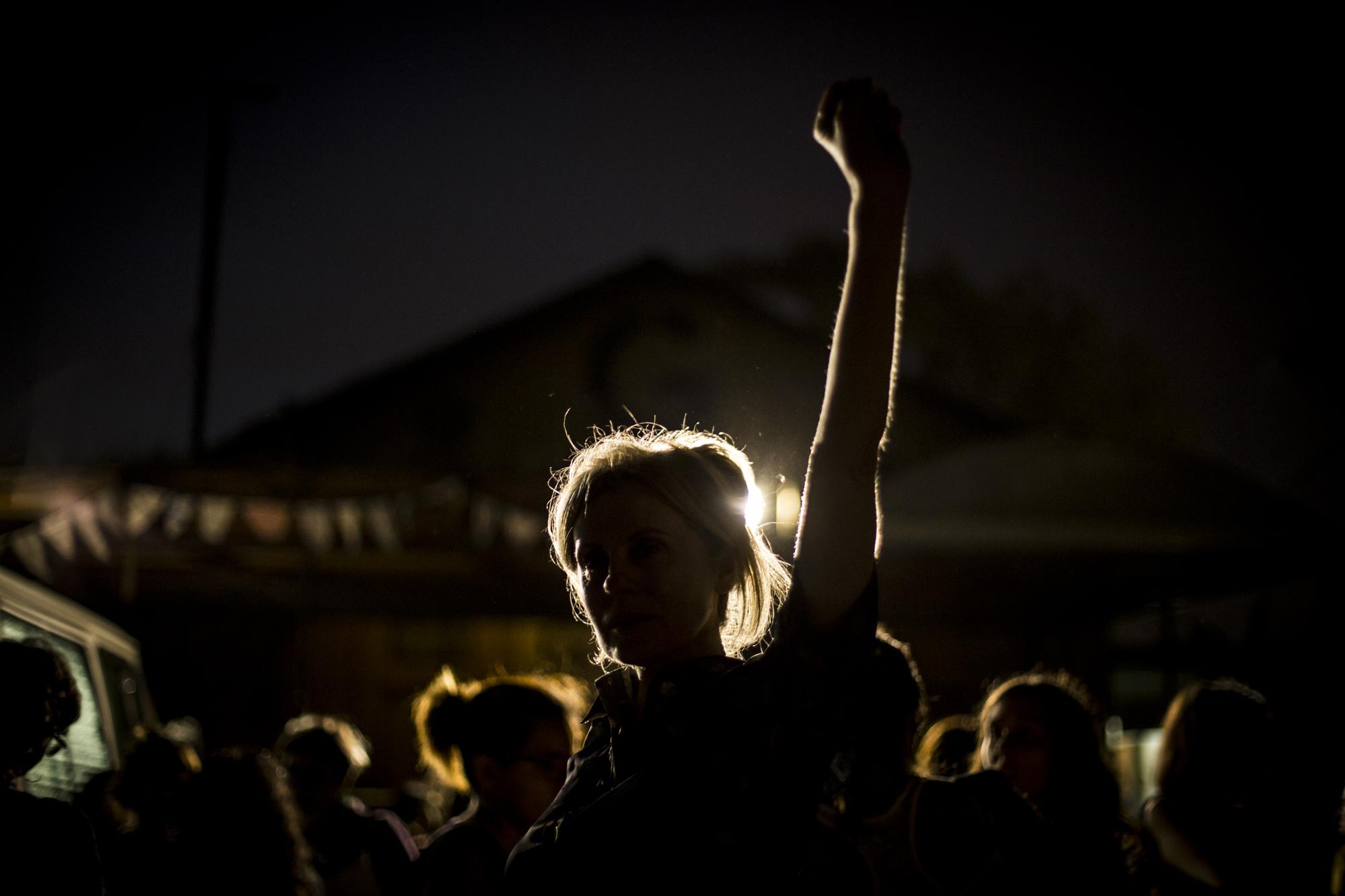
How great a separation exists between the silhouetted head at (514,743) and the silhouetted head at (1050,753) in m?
1.56

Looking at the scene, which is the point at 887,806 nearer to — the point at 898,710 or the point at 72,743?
the point at 898,710

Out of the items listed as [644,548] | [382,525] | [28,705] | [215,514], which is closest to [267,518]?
[215,514]

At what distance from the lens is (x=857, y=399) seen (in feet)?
4.81

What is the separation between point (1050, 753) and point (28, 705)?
323 centimetres

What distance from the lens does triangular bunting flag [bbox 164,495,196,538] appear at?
29.5 feet

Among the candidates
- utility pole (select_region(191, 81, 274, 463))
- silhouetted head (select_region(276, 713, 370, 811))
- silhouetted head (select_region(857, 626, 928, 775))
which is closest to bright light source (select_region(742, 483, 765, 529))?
silhouetted head (select_region(857, 626, 928, 775))

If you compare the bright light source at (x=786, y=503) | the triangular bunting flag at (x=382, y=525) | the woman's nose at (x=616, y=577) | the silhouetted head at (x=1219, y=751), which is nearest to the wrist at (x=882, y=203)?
the woman's nose at (x=616, y=577)

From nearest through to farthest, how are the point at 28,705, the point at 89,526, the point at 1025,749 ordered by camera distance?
the point at 28,705 → the point at 1025,749 → the point at 89,526

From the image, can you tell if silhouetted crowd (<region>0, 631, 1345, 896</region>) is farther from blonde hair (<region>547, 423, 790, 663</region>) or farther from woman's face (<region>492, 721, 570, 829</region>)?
blonde hair (<region>547, 423, 790, 663</region>)

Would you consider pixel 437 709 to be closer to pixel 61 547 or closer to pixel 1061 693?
pixel 1061 693

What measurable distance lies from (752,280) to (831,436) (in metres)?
25.0

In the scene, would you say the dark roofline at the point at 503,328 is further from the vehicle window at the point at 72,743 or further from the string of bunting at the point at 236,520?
the vehicle window at the point at 72,743

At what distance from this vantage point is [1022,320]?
27625mm

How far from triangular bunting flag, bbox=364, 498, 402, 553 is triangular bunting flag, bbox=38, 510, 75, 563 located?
2440 millimetres
